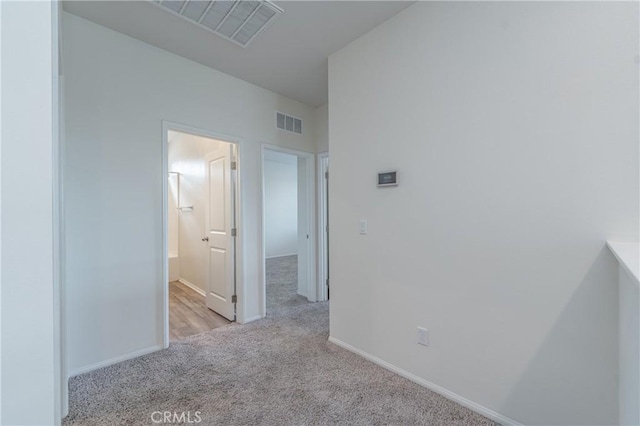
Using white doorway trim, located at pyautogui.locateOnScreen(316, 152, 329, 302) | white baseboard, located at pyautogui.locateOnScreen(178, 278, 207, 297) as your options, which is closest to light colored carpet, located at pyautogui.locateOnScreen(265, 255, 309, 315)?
white doorway trim, located at pyautogui.locateOnScreen(316, 152, 329, 302)

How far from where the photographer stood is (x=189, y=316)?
338 centimetres

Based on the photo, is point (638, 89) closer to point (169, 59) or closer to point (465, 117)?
point (465, 117)

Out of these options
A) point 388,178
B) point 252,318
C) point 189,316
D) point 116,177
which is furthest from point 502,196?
point 189,316

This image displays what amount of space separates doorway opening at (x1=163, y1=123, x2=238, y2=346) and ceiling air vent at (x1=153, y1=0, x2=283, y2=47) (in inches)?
38.0

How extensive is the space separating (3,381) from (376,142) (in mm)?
2264

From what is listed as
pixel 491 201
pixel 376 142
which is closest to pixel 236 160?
pixel 376 142

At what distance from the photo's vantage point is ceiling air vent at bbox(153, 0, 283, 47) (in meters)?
1.99

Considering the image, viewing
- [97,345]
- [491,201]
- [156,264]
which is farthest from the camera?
[156,264]

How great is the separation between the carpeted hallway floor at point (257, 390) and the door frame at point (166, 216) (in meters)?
0.45

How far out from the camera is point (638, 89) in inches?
49.1

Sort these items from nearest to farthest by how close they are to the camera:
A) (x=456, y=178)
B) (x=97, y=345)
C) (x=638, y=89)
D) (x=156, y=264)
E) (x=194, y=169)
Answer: (x=638, y=89) < (x=456, y=178) < (x=97, y=345) < (x=156, y=264) < (x=194, y=169)

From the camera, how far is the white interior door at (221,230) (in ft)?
10.6

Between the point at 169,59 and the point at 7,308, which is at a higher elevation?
the point at 169,59

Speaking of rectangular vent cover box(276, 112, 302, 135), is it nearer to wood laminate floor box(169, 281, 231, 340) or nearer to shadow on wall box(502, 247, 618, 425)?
wood laminate floor box(169, 281, 231, 340)
